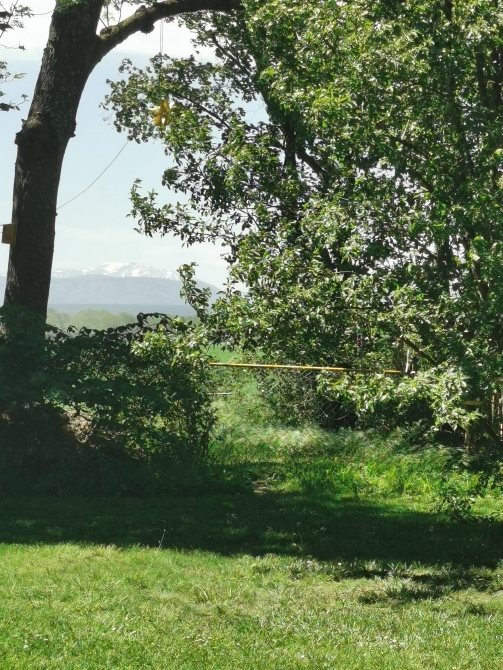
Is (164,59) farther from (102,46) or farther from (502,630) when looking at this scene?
(502,630)

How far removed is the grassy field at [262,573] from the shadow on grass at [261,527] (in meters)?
0.03

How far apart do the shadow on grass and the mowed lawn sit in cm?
2

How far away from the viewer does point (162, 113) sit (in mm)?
15125

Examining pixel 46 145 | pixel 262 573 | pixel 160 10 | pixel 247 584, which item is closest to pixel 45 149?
pixel 46 145

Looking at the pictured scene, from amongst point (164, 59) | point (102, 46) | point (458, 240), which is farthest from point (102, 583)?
point (164, 59)

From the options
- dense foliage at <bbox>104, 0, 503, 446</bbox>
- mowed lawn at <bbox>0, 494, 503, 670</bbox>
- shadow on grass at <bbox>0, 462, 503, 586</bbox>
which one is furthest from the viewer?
shadow on grass at <bbox>0, 462, 503, 586</bbox>

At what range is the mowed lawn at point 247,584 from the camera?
219 inches

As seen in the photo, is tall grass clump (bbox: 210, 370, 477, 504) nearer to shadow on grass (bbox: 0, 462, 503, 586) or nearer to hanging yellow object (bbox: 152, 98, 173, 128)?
shadow on grass (bbox: 0, 462, 503, 586)

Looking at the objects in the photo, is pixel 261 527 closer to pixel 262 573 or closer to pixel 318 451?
pixel 262 573

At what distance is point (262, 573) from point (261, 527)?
5.91 ft

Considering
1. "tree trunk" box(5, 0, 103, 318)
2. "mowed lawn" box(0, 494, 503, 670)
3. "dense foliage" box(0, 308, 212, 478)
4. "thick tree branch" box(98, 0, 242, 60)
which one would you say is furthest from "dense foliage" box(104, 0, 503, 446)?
"thick tree branch" box(98, 0, 242, 60)

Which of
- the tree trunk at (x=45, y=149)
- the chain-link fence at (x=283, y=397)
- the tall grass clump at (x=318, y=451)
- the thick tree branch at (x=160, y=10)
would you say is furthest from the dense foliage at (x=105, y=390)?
the thick tree branch at (x=160, y=10)

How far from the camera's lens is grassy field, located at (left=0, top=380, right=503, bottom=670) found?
18.3ft

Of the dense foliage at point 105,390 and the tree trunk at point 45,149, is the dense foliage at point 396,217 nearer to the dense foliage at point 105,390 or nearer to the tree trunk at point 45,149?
the dense foliage at point 105,390
